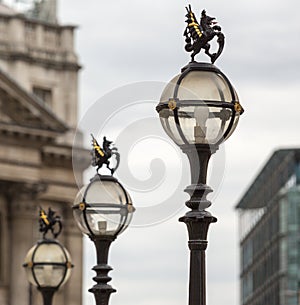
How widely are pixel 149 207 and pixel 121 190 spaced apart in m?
3.82

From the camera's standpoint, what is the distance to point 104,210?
71.2 feet

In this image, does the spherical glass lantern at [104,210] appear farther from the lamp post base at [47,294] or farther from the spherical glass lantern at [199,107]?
the spherical glass lantern at [199,107]

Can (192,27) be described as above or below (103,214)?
above

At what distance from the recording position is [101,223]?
21.7 meters

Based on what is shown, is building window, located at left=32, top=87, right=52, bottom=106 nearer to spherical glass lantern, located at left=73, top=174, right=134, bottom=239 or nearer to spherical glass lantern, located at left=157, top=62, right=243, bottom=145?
spherical glass lantern, located at left=73, top=174, right=134, bottom=239

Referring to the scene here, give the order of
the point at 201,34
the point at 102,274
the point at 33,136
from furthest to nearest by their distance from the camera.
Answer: the point at 33,136 → the point at 102,274 → the point at 201,34

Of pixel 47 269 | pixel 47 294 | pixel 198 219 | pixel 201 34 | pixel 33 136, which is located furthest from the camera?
pixel 33 136

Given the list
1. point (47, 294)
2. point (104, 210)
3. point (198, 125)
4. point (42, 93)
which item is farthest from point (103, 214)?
point (42, 93)

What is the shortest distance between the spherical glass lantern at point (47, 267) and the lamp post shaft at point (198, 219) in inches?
377

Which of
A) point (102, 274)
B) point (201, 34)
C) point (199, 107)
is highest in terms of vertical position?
point (201, 34)

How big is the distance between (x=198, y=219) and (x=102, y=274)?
6.20 metres

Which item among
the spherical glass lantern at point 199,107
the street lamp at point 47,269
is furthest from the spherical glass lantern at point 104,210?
the spherical glass lantern at point 199,107

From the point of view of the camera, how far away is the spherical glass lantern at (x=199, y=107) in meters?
15.8

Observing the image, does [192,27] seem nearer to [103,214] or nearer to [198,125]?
[198,125]
